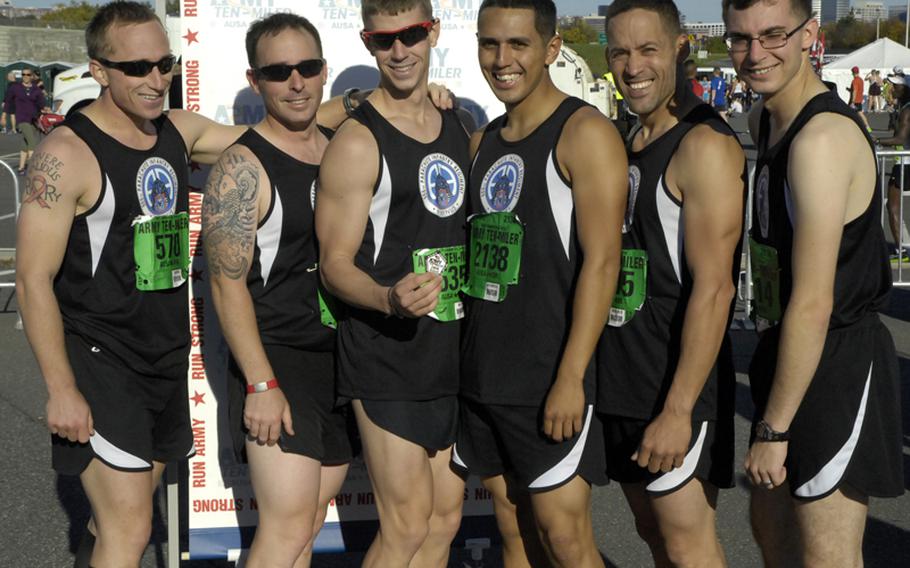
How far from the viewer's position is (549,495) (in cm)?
350

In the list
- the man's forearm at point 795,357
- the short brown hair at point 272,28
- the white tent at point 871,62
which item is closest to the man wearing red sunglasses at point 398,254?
the short brown hair at point 272,28

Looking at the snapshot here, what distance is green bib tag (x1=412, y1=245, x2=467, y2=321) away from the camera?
3.58m

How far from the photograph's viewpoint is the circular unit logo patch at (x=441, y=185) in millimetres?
3574

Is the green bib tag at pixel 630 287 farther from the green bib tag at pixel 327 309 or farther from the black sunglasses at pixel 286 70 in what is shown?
the black sunglasses at pixel 286 70

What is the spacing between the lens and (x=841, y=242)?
3062 millimetres

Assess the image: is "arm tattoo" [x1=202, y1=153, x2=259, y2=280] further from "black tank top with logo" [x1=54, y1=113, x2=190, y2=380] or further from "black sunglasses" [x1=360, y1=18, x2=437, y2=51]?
"black sunglasses" [x1=360, y1=18, x2=437, y2=51]

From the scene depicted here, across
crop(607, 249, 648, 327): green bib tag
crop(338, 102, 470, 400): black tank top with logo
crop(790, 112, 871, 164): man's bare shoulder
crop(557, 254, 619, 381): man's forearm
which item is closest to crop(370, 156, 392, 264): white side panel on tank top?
crop(338, 102, 470, 400): black tank top with logo

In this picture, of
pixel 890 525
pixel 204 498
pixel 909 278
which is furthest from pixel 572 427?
pixel 909 278

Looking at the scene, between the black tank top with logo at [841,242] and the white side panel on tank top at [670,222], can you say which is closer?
the black tank top with logo at [841,242]

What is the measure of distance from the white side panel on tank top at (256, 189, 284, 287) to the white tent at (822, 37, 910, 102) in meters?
43.0

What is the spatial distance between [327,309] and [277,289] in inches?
7.2

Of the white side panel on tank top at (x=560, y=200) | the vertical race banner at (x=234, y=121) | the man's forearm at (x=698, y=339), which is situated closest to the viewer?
the man's forearm at (x=698, y=339)

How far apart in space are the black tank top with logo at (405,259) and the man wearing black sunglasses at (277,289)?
0.20 meters

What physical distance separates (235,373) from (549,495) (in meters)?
1.17
